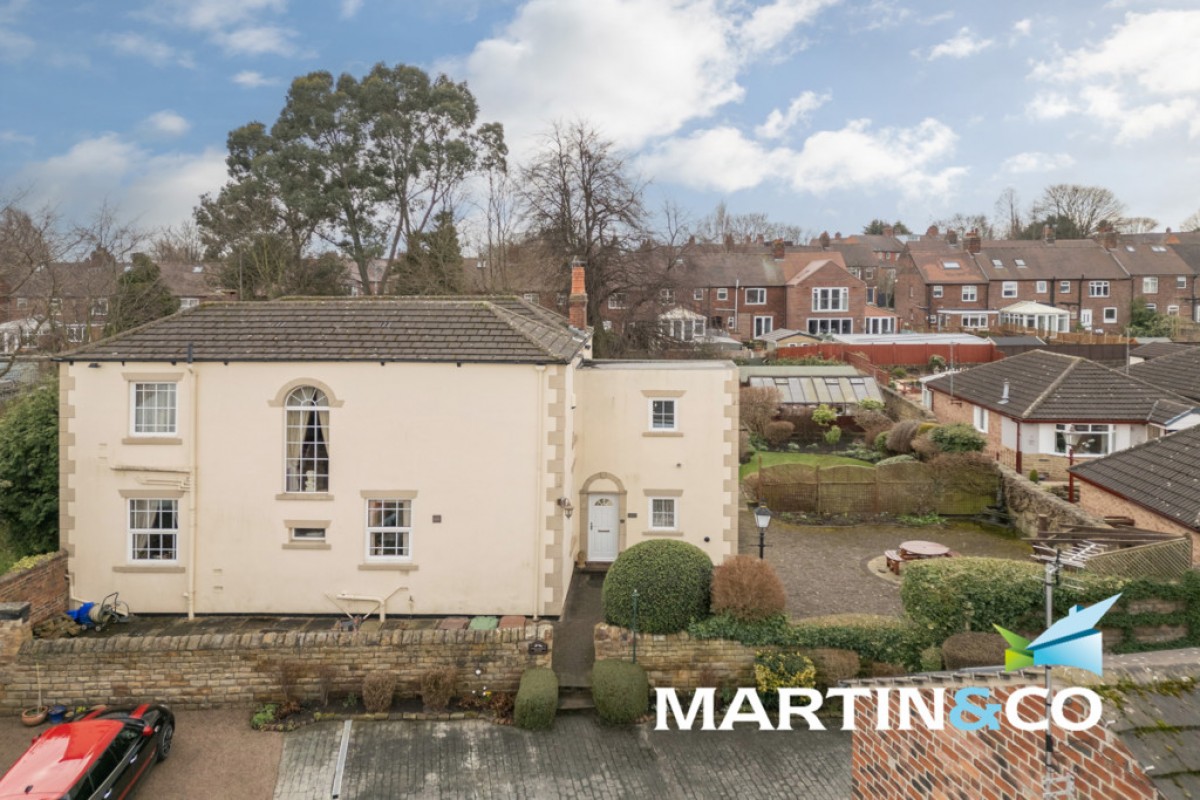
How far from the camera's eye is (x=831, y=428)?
38406 millimetres

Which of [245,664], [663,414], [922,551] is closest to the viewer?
[245,664]

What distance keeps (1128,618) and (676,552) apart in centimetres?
856

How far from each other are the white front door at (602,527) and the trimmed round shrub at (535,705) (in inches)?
287

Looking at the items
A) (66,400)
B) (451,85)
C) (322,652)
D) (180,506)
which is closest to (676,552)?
(322,652)

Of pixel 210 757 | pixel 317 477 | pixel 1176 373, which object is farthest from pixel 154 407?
pixel 1176 373

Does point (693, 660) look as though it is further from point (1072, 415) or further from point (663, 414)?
point (1072, 415)

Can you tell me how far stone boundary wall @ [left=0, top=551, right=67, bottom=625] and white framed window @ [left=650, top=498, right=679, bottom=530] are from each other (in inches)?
551

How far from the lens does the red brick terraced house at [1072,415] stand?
90.4 ft

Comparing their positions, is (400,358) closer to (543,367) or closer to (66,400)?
(543,367)

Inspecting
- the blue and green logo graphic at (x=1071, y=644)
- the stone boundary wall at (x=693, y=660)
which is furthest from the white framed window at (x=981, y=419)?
the blue and green logo graphic at (x=1071, y=644)

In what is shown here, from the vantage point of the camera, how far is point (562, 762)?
13344 mm

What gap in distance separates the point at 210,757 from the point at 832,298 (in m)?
64.5

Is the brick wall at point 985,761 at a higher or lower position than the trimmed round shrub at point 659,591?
higher

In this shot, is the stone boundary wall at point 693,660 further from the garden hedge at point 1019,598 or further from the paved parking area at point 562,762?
the garden hedge at point 1019,598
